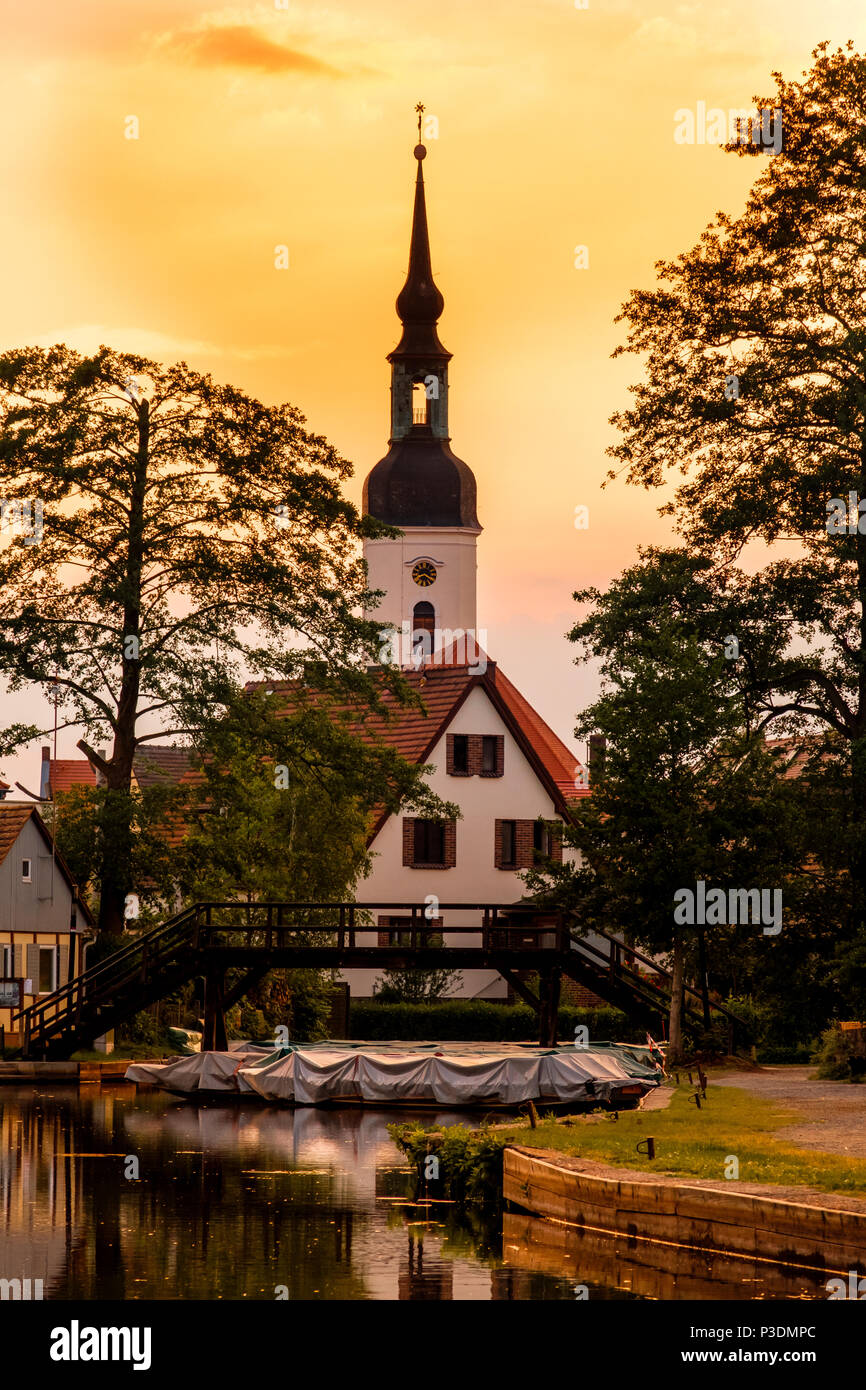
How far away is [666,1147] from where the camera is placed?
2211cm

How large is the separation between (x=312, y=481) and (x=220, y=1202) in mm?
30541

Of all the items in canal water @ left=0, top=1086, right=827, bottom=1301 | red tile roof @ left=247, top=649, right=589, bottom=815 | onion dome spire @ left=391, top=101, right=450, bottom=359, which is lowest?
canal water @ left=0, top=1086, right=827, bottom=1301

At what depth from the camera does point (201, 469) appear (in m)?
50.4

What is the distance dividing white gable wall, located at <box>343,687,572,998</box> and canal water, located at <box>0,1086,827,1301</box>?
38.8 m

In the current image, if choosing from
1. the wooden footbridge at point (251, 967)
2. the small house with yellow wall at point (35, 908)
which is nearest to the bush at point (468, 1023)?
the small house with yellow wall at point (35, 908)

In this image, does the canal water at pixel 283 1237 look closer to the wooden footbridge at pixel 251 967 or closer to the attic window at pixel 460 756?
the wooden footbridge at pixel 251 967

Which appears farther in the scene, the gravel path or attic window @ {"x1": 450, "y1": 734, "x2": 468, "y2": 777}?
attic window @ {"x1": 450, "y1": 734, "x2": 468, "y2": 777}

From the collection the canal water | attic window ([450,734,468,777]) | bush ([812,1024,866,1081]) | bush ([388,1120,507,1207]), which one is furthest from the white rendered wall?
bush ([388,1120,507,1207])

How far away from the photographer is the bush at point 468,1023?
180ft

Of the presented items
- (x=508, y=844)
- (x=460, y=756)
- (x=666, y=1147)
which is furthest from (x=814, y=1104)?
(x=508, y=844)

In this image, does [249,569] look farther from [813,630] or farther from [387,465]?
[387,465]

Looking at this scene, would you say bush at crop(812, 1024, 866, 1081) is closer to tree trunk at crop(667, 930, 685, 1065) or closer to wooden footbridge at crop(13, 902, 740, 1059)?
tree trunk at crop(667, 930, 685, 1065)

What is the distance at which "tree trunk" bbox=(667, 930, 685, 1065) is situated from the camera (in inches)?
1591

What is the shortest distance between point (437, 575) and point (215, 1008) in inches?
3135
